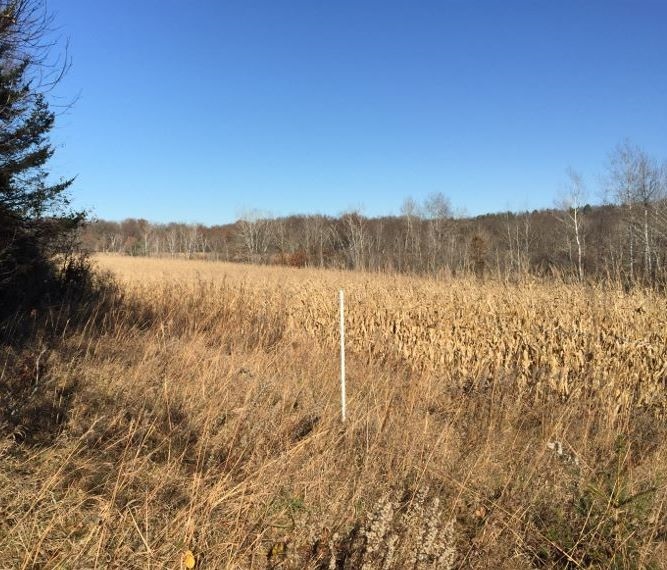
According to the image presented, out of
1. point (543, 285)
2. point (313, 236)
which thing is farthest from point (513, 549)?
point (313, 236)

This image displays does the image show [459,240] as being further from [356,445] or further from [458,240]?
[356,445]

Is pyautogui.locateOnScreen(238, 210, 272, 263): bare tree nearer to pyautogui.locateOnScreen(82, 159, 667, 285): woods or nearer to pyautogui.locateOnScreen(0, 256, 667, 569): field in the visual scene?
pyautogui.locateOnScreen(82, 159, 667, 285): woods

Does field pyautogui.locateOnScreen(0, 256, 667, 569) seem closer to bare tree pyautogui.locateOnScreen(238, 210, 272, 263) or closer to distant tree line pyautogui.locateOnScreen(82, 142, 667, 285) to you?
distant tree line pyautogui.locateOnScreen(82, 142, 667, 285)

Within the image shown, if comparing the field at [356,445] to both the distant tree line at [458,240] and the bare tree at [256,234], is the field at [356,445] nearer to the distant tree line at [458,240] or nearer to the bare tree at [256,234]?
the distant tree line at [458,240]

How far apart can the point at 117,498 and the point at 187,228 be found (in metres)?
104

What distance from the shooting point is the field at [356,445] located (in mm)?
2348

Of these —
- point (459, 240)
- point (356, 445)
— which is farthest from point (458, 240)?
point (356, 445)

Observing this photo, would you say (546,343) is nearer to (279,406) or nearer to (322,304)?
(279,406)

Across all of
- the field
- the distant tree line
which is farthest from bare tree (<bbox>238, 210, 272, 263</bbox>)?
the field

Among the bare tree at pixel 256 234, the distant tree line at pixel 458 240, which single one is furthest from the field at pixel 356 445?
the bare tree at pixel 256 234

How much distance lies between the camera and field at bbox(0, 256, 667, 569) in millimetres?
2348

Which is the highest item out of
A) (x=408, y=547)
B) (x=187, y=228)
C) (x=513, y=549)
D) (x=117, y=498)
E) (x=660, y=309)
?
(x=187, y=228)

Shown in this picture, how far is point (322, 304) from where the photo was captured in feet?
30.6

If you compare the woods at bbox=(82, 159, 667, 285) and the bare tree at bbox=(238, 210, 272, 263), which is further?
the bare tree at bbox=(238, 210, 272, 263)
